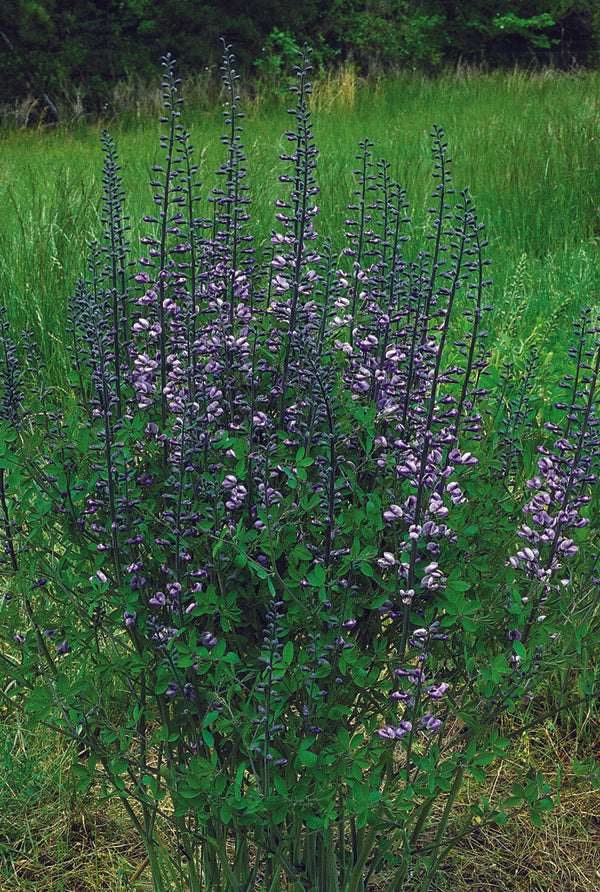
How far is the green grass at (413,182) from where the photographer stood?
16.2 ft

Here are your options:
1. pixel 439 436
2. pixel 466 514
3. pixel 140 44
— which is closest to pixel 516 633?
pixel 466 514

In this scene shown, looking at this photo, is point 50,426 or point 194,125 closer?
point 50,426

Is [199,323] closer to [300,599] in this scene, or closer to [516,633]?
[300,599]

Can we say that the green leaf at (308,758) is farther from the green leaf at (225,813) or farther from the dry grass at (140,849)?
the dry grass at (140,849)

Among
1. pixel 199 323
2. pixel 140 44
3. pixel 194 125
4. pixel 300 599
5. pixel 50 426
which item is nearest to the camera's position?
pixel 300 599

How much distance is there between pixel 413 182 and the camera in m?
7.07

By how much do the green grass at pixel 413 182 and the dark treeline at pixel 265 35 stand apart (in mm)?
3546

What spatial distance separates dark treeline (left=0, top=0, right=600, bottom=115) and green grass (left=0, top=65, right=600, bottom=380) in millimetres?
3546

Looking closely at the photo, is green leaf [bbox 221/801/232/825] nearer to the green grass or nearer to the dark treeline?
the green grass

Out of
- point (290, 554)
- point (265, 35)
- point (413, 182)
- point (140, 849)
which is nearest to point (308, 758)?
point (290, 554)

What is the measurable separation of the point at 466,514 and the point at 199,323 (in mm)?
980

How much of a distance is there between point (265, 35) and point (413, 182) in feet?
45.0

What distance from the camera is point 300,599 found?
167 cm

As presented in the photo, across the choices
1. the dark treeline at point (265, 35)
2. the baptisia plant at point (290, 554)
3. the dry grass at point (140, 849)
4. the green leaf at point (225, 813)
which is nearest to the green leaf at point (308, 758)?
the baptisia plant at point (290, 554)
